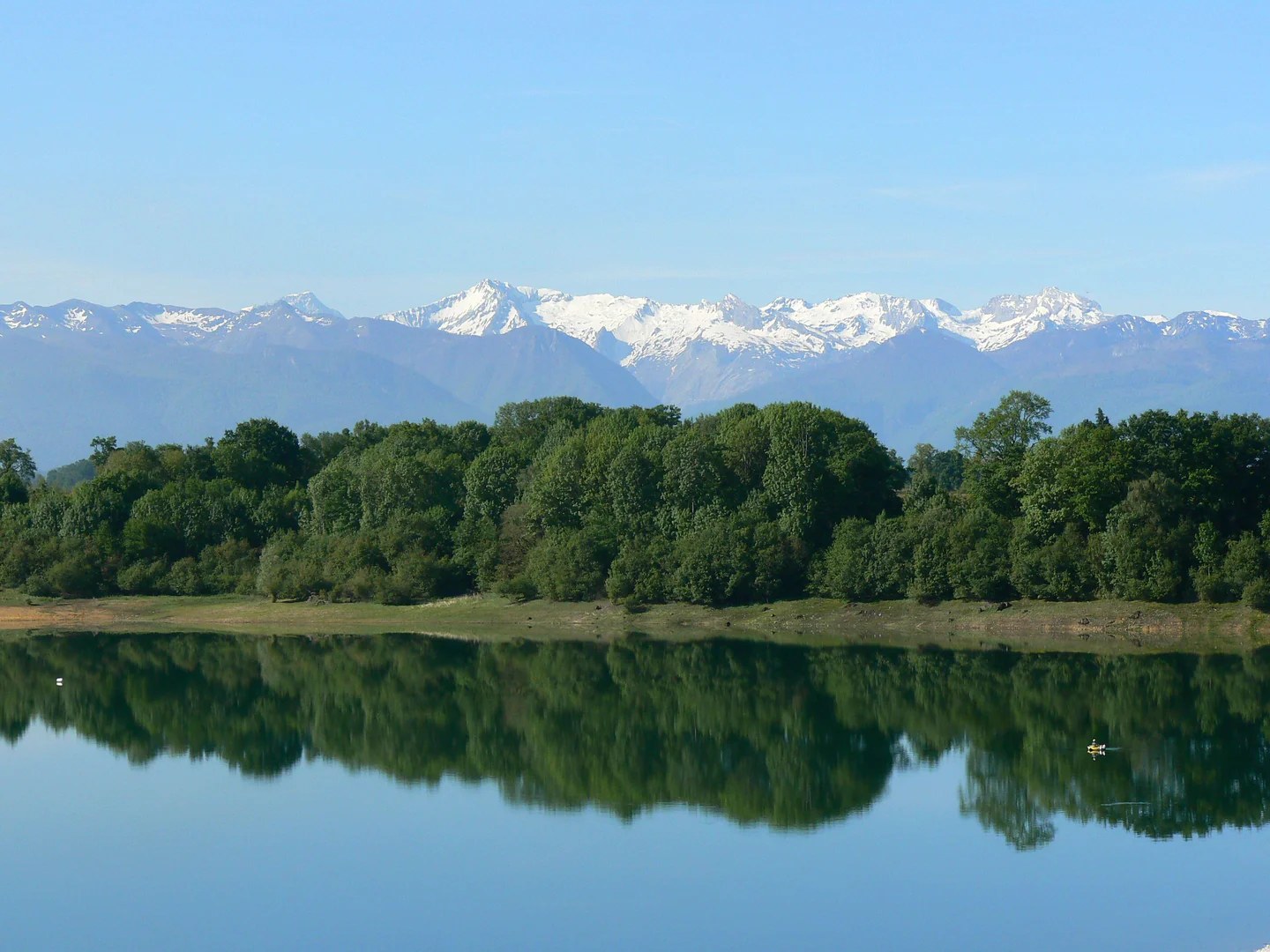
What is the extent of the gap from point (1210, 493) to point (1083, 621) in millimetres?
9137

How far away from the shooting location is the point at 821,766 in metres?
43.7

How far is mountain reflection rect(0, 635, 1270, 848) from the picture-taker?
39.7 m

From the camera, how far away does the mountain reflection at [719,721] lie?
39688mm

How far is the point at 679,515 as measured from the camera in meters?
85.6

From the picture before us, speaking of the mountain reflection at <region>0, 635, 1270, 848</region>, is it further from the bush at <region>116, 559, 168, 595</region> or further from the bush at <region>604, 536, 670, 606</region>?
the bush at <region>116, 559, 168, 595</region>

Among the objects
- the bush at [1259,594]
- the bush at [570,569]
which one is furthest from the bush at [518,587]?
the bush at [1259,594]

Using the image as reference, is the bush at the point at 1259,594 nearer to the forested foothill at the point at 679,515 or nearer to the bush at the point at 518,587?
the forested foothill at the point at 679,515

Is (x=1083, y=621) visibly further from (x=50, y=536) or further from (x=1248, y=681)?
(x=50, y=536)

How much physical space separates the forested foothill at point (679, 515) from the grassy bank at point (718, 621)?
113 centimetres

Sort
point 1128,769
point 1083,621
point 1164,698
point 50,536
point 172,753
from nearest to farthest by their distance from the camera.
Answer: point 1128,769
point 172,753
point 1164,698
point 1083,621
point 50,536

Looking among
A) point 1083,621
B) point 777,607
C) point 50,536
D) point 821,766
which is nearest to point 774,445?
Result: point 777,607

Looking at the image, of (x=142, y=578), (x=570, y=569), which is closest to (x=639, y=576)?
(x=570, y=569)

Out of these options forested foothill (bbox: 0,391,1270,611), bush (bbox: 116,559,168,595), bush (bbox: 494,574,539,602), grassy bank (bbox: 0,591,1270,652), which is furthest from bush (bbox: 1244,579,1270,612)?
bush (bbox: 116,559,168,595)

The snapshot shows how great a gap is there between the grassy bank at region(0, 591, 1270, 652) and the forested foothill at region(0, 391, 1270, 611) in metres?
1.13
